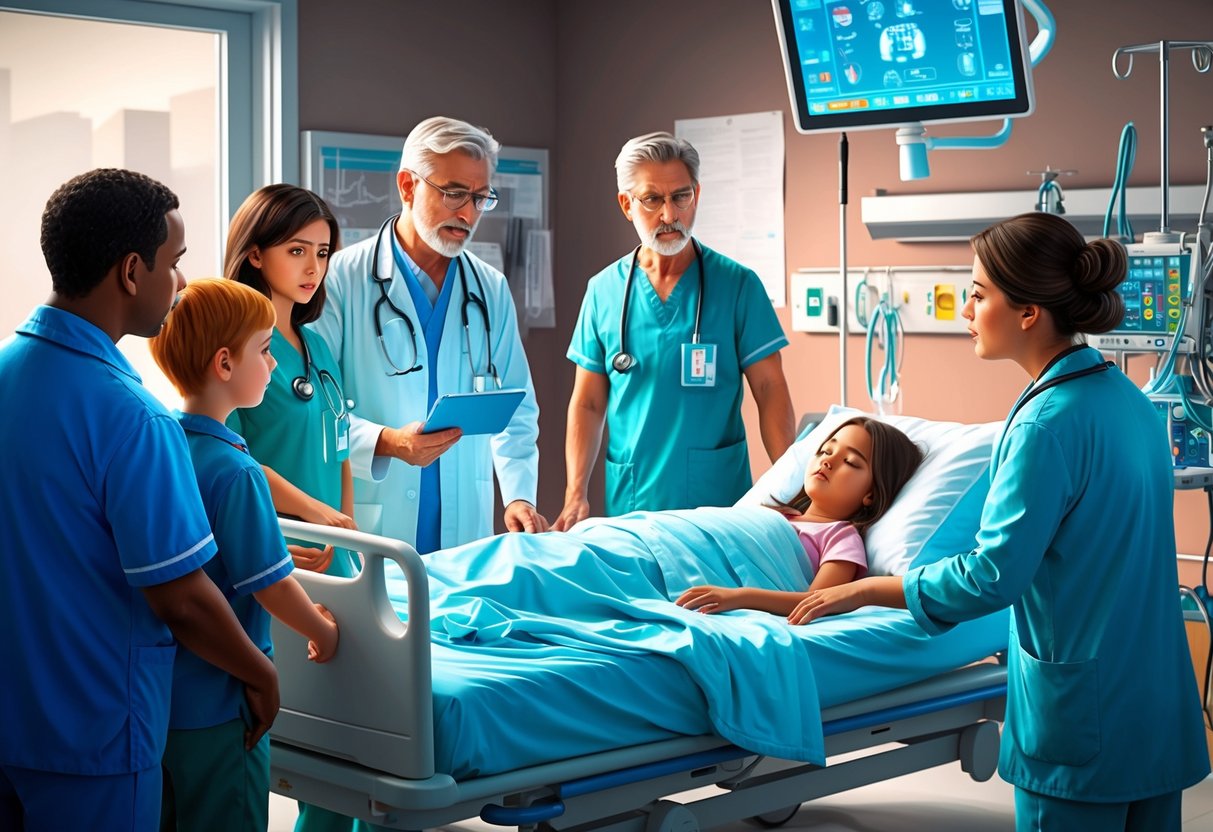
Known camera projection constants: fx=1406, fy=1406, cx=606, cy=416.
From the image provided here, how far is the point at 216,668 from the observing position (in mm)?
1771

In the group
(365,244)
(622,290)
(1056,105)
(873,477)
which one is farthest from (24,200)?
(1056,105)

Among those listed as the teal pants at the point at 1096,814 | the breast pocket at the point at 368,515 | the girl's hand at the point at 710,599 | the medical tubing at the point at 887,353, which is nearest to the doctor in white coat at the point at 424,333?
the breast pocket at the point at 368,515

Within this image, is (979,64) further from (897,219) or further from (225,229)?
(225,229)

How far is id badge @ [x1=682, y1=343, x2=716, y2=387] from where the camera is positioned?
3240 millimetres

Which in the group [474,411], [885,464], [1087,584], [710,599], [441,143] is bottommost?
[710,599]

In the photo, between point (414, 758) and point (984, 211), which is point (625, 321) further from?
point (414, 758)

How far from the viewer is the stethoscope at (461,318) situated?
9.78 feet

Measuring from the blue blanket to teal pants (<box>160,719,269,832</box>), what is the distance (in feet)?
1.71

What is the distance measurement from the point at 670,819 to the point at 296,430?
2.98 ft

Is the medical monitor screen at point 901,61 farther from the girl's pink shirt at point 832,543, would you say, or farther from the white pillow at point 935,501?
the girl's pink shirt at point 832,543

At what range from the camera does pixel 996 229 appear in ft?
6.33

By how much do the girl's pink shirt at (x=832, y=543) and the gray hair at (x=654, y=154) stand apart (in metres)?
0.86

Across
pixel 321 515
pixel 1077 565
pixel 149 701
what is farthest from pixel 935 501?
pixel 149 701

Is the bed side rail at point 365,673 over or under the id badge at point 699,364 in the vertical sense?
under
